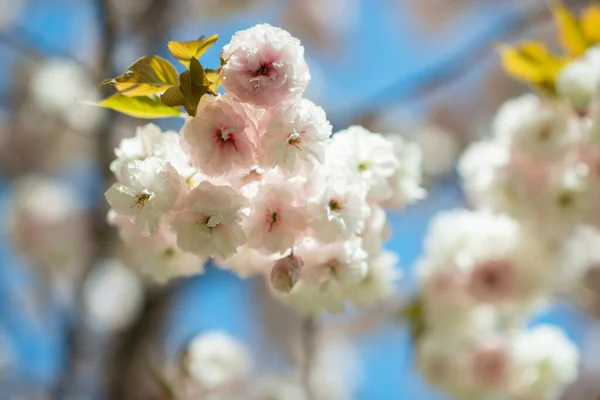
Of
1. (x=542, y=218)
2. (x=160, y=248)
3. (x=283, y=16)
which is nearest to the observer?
(x=160, y=248)

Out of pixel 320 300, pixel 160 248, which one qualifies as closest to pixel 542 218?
pixel 320 300

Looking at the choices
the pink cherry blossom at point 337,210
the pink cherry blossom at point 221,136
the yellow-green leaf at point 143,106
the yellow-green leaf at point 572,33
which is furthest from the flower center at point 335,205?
the yellow-green leaf at point 572,33

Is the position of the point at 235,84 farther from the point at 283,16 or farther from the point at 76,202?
the point at 283,16

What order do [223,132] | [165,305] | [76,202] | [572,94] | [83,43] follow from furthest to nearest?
[83,43] < [76,202] < [165,305] < [572,94] < [223,132]

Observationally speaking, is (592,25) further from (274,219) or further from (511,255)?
(274,219)

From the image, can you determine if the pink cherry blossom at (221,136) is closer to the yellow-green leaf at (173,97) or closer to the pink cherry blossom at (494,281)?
the yellow-green leaf at (173,97)
